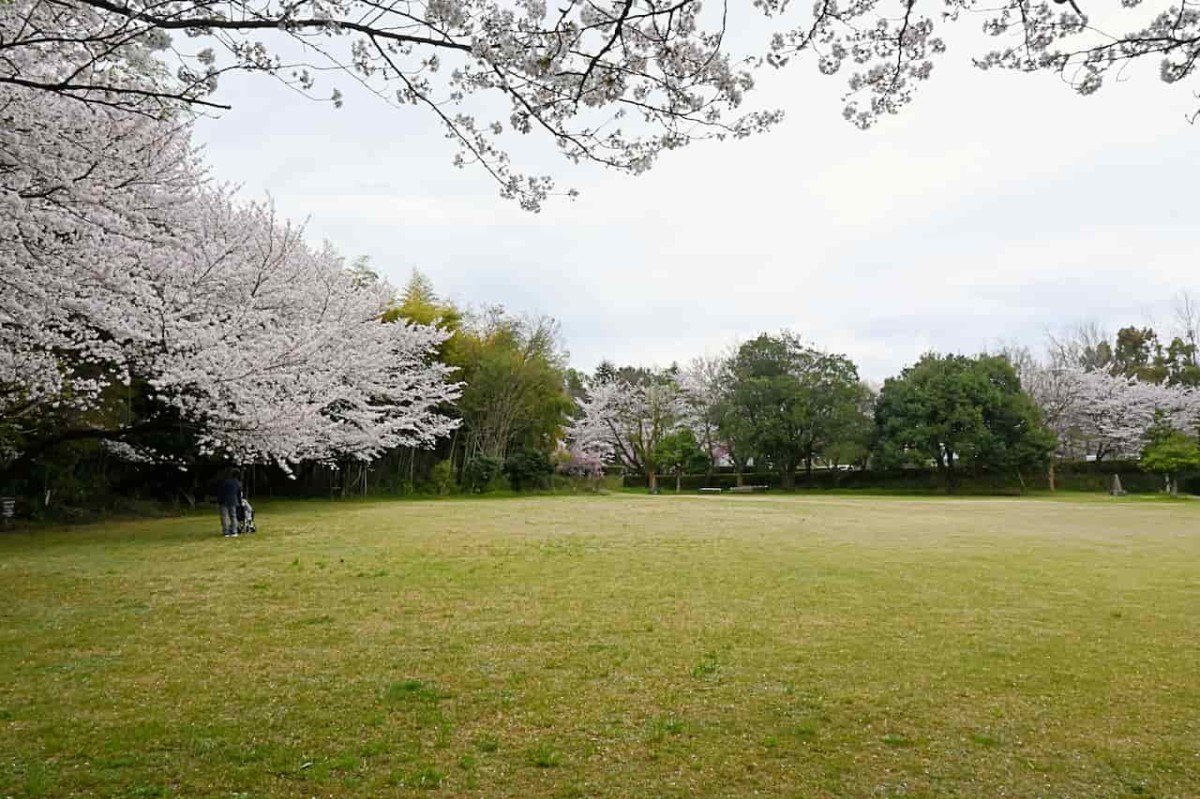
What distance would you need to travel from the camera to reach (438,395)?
2561 centimetres

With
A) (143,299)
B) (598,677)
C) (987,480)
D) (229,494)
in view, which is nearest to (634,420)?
(987,480)

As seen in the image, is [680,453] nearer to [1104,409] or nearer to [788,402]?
[788,402]

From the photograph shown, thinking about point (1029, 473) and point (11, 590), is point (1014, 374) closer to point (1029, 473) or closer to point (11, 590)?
point (1029, 473)

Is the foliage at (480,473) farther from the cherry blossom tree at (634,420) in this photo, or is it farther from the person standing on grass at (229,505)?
the person standing on grass at (229,505)

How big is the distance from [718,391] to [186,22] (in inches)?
1534

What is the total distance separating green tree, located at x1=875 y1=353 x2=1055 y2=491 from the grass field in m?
25.6

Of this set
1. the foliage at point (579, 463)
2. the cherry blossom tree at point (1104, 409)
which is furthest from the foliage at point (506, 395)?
the cherry blossom tree at point (1104, 409)

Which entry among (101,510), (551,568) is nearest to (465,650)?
(551,568)

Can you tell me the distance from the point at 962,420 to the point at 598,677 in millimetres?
32935

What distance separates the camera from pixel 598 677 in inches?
175

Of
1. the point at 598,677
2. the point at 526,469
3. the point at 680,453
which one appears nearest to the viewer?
the point at 598,677

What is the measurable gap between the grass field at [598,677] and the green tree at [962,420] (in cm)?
2562

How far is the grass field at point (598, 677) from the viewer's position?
10.4 feet

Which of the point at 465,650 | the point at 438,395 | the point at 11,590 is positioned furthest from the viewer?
the point at 438,395
